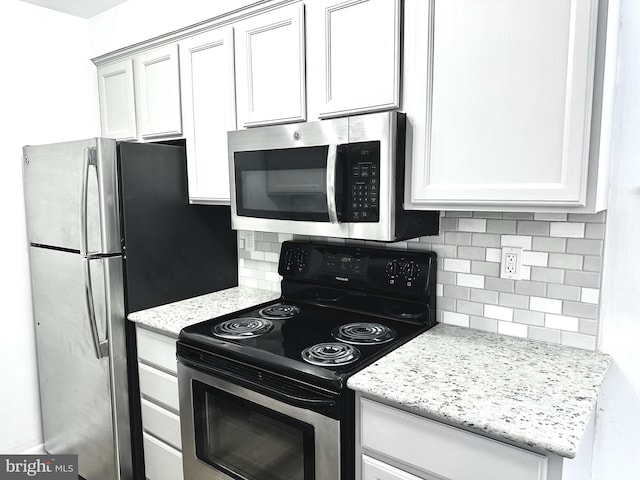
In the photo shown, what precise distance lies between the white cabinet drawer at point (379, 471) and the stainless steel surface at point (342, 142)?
682 mm

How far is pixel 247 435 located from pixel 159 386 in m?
0.57

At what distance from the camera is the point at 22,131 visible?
2.37 meters

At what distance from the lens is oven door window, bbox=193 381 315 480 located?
1411 mm

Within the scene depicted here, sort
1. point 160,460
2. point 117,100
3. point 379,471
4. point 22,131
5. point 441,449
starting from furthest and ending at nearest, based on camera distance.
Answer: point 117,100, point 22,131, point 160,460, point 379,471, point 441,449

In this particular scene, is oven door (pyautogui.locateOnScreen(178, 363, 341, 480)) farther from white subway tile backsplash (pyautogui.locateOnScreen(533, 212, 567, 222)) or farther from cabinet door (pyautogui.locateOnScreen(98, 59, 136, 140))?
cabinet door (pyautogui.locateOnScreen(98, 59, 136, 140))

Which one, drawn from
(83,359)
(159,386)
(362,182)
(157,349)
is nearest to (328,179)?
(362,182)

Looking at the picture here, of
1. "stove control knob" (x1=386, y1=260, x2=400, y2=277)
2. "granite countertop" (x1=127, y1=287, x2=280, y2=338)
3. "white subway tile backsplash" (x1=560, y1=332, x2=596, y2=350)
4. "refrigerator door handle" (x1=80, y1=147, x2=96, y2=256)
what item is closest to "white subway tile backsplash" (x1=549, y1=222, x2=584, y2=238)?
"white subway tile backsplash" (x1=560, y1=332, x2=596, y2=350)

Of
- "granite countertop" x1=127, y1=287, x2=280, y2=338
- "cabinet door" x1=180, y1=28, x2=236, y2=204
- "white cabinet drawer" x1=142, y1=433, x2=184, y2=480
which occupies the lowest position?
"white cabinet drawer" x1=142, y1=433, x2=184, y2=480

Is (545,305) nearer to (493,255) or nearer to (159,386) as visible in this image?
(493,255)

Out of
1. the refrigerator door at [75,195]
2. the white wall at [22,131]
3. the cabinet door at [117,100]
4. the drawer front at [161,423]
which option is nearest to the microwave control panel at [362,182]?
the refrigerator door at [75,195]

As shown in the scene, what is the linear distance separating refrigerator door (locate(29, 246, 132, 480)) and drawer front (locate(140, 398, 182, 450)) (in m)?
0.09

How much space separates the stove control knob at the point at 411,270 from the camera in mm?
1751

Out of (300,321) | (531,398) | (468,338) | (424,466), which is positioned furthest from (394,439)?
(300,321)

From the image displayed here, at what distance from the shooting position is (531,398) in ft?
3.79
